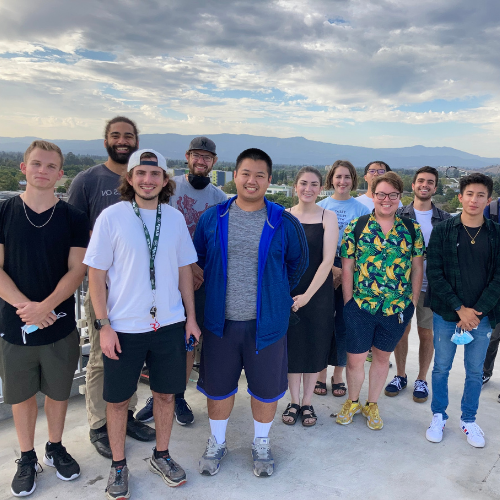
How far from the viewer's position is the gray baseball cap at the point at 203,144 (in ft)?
10.6

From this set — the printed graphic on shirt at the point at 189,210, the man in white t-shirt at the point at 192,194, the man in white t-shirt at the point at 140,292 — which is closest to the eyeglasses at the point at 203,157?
the man in white t-shirt at the point at 192,194

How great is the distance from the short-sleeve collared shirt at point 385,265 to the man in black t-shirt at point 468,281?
21cm

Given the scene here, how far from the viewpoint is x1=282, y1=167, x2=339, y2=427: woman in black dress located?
117 inches

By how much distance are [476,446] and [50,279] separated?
3.28m

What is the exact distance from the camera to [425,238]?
3.55 m

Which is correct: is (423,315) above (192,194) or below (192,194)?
below

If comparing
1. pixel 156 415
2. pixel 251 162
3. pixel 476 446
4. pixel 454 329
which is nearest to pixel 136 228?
pixel 251 162

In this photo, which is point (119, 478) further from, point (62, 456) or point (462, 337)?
point (462, 337)

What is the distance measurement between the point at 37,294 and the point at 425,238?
315 cm

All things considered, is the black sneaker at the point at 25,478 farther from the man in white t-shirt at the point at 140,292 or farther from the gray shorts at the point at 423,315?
the gray shorts at the point at 423,315

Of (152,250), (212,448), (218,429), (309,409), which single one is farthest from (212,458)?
(152,250)

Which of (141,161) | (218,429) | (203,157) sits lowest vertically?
(218,429)

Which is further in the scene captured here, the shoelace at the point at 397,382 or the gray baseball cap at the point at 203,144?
the shoelace at the point at 397,382

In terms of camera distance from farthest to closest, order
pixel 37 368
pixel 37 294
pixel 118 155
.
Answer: pixel 118 155, pixel 37 368, pixel 37 294
